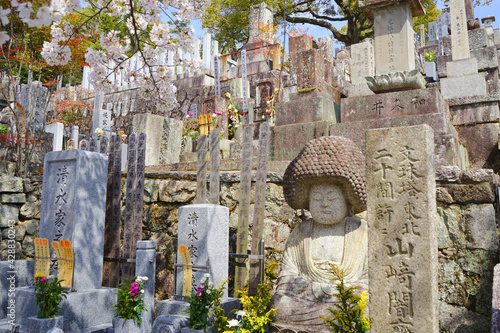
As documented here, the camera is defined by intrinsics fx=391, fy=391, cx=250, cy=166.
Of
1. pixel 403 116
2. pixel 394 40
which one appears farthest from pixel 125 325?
pixel 394 40

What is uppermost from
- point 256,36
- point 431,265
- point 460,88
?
point 256,36

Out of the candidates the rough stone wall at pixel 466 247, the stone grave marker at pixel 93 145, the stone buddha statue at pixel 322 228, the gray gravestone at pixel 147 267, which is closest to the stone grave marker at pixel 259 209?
the stone buddha statue at pixel 322 228

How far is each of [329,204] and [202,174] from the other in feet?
6.37

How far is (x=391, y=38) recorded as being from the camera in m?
6.29

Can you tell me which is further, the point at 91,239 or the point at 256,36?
the point at 256,36

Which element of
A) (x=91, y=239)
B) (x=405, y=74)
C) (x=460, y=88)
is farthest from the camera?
(x=460, y=88)

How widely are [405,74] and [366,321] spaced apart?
3.99 metres

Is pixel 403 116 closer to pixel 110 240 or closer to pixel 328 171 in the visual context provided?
pixel 328 171

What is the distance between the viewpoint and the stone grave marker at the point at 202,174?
5185 millimetres

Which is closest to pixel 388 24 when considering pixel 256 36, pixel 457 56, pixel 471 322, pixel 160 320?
pixel 457 56

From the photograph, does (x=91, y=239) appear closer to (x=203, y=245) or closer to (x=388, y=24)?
(x=203, y=245)

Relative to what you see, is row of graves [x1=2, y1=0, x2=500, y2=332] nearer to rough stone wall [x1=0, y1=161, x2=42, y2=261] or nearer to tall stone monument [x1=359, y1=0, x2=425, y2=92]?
tall stone monument [x1=359, y1=0, x2=425, y2=92]

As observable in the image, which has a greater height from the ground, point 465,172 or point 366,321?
point 465,172

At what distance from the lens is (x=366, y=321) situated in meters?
3.16
